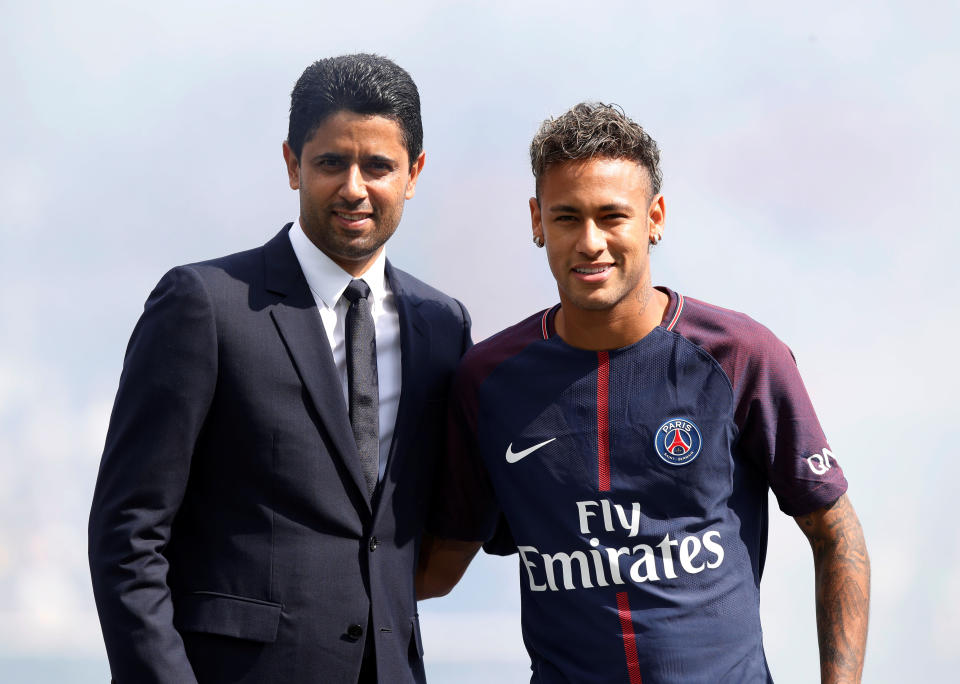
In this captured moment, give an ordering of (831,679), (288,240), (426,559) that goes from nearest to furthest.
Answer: (831,679) < (288,240) < (426,559)

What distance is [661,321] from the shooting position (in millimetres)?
3703

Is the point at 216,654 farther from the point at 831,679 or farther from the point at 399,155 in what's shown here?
the point at 831,679

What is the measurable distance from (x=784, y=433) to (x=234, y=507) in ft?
5.95

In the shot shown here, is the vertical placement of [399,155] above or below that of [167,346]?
above

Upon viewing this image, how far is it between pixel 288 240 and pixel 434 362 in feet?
2.20

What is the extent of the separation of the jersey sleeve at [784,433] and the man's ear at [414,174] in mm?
1318

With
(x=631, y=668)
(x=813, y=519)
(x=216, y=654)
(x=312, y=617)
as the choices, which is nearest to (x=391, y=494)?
(x=312, y=617)

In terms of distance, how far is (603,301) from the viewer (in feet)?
11.6

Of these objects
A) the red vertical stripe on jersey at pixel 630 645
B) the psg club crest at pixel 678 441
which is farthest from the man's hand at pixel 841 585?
the red vertical stripe on jersey at pixel 630 645

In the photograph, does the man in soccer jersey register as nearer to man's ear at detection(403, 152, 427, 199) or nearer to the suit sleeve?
man's ear at detection(403, 152, 427, 199)

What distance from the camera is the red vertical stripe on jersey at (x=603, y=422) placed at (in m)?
3.55

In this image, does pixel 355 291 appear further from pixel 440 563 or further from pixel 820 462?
pixel 820 462

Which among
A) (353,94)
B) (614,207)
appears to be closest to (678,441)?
(614,207)

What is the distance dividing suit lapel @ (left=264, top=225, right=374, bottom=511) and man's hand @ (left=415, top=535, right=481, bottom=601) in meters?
0.72
